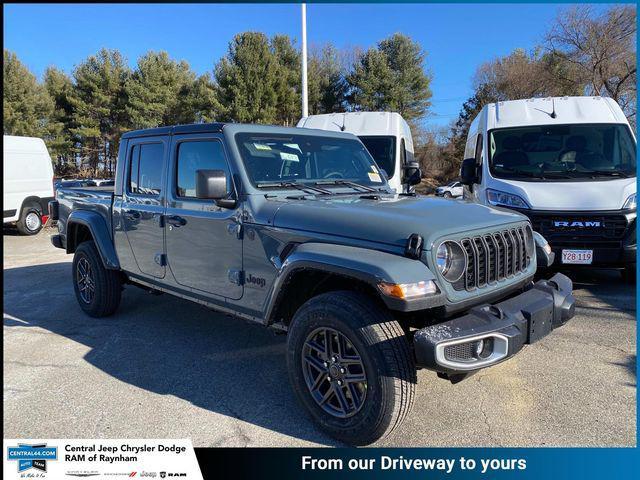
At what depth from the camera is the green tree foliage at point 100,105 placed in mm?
28875

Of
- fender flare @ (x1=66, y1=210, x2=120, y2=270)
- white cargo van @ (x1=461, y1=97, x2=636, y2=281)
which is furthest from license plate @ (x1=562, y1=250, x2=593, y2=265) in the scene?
fender flare @ (x1=66, y1=210, x2=120, y2=270)

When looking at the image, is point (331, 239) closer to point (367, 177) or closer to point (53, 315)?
point (367, 177)

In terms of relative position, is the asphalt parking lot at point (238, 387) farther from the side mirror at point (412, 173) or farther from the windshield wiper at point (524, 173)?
the side mirror at point (412, 173)

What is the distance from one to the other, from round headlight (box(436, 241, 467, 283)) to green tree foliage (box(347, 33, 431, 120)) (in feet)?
90.1

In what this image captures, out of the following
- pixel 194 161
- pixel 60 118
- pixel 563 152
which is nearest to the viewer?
pixel 194 161

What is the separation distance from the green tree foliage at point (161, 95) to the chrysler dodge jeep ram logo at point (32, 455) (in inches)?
1017

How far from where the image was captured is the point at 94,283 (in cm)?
512

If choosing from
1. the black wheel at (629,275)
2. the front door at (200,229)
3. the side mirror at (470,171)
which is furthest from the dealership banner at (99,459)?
the black wheel at (629,275)

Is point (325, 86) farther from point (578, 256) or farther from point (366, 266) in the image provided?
point (366, 266)

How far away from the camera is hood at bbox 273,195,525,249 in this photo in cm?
275

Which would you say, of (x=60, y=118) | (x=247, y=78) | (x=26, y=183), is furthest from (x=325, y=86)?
(x=26, y=183)

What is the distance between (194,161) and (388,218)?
6.06 feet

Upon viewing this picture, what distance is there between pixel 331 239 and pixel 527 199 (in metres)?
3.93

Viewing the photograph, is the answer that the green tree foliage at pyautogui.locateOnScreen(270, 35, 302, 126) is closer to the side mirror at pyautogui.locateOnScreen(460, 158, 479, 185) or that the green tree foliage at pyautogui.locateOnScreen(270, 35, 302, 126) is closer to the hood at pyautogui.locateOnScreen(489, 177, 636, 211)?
the side mirror at pyautogui.locateOnScreen(460, 158, 479, 185)
